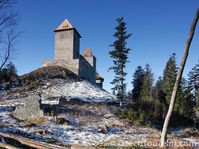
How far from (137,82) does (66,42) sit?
20.3 metres

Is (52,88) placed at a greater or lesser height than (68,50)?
lesser

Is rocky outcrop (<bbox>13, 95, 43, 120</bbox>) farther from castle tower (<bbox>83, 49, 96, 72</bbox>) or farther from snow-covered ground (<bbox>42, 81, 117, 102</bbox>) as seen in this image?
castle tower (<bbox>83, 49, 96, 72</bbox>)

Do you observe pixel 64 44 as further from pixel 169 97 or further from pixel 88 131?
pixel 88 131

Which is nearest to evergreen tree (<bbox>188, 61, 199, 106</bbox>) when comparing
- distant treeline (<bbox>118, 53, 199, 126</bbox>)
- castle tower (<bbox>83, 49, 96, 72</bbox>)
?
distant treeline (<bbox>118, 53, 199, 126</bbox>)

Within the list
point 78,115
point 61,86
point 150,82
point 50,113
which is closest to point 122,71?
point 61,86

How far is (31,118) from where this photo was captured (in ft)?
65.7

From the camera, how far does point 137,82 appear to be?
58.9 m

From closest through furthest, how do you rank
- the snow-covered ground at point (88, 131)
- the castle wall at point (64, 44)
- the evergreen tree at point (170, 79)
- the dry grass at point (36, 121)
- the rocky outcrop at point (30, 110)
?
1. the snow-covered ground at point (88, 131)
2. the dry grass at point (36, 121)
3. the rocky outcrop at point (30, 110)
4. the evergreen tree at point (170, 79)
5. the castle wall at point (64, 44)

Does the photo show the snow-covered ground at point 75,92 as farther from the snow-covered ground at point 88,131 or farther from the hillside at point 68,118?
the snow-covered ground at point 88,131

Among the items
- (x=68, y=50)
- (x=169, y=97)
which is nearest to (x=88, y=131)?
(x=169, y=97)

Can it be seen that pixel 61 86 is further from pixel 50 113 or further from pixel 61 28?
pixel 61 28

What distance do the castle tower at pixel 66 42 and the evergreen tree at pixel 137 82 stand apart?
52.9 feet

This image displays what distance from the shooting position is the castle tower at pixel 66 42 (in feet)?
176

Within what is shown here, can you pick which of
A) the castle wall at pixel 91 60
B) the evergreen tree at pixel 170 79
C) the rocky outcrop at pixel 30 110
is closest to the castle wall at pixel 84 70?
the castle wall at pixel 91 60
